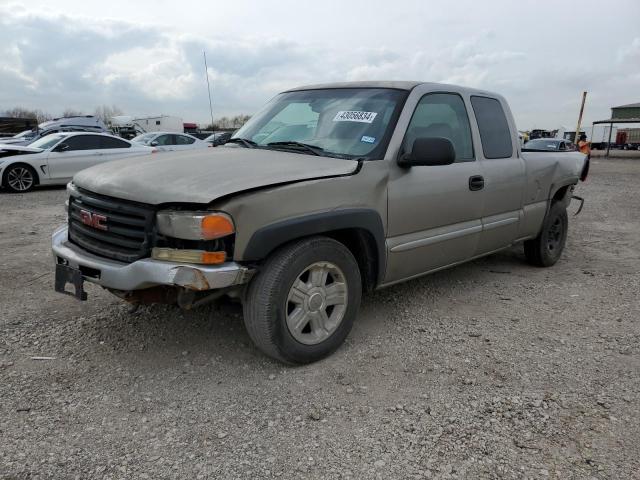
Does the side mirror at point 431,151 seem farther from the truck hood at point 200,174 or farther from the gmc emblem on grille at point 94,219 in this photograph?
the gmc emblem on grille at point 94,219

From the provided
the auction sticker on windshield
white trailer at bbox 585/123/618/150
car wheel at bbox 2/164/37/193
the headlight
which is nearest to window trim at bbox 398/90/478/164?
the auction sticker on windshield

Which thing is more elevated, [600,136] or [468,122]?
[468,122]

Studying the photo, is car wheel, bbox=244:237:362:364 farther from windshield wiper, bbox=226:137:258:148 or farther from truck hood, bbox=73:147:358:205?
windshield wiper, bbox=226:137:258:148

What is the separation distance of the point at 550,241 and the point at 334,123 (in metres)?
3.22

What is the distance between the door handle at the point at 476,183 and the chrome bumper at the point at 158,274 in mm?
2136

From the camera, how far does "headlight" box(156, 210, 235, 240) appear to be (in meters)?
2.62

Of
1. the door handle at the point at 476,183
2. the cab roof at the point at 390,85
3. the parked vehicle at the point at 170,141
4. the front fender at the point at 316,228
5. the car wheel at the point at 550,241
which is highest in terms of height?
the cab roof at the point at 390,85

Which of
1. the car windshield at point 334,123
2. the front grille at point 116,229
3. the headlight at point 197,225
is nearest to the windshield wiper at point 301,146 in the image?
the car windshield at point 334,123

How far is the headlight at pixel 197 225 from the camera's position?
2625 mm

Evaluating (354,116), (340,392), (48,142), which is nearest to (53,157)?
(48,142)

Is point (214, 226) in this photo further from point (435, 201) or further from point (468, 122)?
point (468, 122)

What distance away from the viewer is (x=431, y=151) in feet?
11.0

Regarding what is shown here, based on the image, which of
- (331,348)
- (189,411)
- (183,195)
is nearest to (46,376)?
(189,411)

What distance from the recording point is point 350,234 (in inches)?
132
